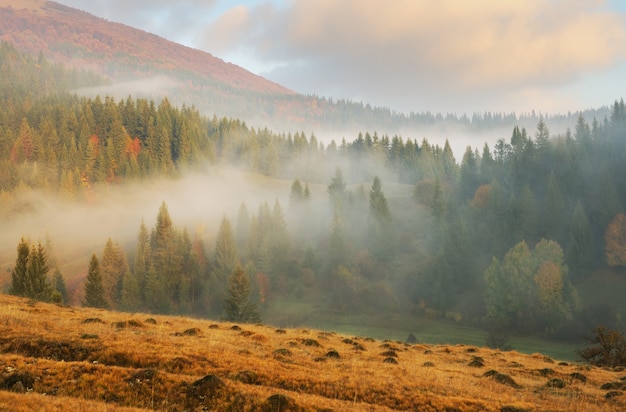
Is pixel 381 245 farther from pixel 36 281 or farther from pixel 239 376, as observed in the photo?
pixel 239 376

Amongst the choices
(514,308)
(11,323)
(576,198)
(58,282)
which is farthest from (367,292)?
(11,323)

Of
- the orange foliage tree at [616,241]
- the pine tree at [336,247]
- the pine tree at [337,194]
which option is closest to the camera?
the orange foliage tree at [616,241]

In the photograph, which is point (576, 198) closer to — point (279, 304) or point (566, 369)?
point (279, 304)

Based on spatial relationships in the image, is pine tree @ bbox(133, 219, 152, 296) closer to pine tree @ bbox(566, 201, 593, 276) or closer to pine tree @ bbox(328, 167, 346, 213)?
pine tree @ bbox(328, 167, 346, 213)

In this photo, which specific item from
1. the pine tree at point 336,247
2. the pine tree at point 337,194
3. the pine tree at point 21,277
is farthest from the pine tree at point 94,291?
the pine tree at point 337,194

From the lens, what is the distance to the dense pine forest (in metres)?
112

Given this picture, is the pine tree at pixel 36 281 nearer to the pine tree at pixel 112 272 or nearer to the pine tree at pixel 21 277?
the pine tree at pixel 21 277

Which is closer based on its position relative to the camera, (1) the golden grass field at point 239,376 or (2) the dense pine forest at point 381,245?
(1) the golden grass field at point 239,376

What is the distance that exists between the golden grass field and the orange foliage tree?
117196 mm

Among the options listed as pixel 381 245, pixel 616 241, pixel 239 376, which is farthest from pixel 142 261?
pixel 616 241

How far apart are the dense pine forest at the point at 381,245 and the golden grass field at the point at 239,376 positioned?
48.5 m

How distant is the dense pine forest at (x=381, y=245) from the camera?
366ft

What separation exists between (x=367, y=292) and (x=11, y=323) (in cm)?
10447

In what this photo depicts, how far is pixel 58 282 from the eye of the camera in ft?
341
